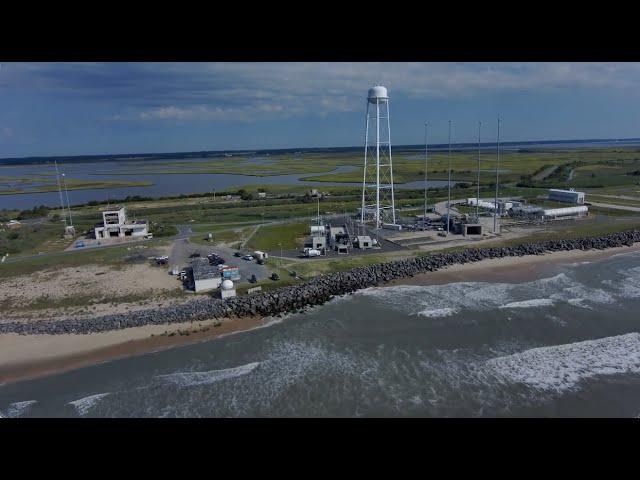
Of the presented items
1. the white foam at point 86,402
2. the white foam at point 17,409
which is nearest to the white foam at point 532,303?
the white foam at point 86,402

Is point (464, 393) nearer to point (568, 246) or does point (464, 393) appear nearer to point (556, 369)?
point (556, 369)

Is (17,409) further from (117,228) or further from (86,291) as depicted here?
(117,228)

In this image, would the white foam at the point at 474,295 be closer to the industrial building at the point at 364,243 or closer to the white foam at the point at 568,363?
the white foam at the point at 568,363

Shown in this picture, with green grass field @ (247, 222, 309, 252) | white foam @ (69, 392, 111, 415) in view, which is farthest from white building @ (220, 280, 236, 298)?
green grass field @ (247, 222, 309, 252)

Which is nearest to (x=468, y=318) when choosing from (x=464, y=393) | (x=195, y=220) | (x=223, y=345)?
(x=464, y=393)

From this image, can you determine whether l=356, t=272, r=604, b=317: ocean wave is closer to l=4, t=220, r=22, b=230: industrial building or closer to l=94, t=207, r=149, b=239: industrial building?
l=94, t=207, r=149, b=239: industrial building

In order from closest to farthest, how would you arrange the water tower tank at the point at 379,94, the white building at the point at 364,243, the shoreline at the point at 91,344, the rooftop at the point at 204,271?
the shoreline at the point at 91,344, the rooftop at the point at 204,271, the white building at the point at 364,243, the water tower tank at the point at 379,94
